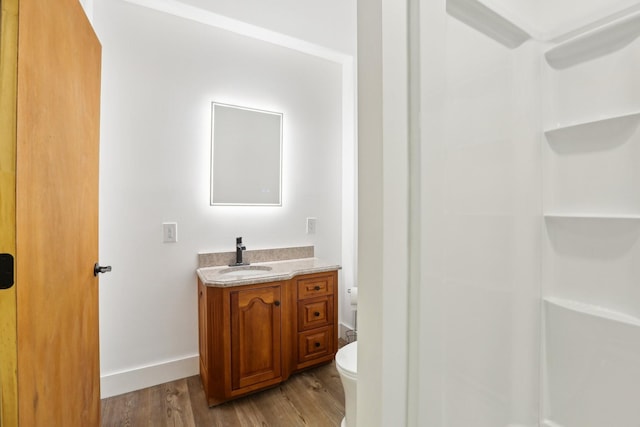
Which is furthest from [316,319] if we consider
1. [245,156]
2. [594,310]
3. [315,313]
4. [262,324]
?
[594,310]

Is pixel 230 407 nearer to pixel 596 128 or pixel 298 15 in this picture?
pixel 596 128

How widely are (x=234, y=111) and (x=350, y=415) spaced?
2213mm

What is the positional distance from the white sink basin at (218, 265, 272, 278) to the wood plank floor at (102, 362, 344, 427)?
2.62ft

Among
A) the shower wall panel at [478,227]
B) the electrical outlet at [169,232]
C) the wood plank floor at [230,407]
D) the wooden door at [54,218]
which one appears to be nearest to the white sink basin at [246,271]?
the electrical outlet at [169,232]

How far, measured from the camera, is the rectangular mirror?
7.54 feet

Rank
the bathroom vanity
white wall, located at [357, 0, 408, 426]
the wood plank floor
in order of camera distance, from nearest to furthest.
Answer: white wall, located at [357, 0, 408, 426], the wood plank floor, the bathroom vanity

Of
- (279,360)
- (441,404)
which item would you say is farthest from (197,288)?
(441,404)

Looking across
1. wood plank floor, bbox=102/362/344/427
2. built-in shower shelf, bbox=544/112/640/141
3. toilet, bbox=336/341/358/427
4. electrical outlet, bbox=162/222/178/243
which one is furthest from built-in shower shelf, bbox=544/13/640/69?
electrical outlet, bbox=162/222/178/243

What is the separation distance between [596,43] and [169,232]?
7.90 feet

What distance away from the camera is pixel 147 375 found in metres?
2.04

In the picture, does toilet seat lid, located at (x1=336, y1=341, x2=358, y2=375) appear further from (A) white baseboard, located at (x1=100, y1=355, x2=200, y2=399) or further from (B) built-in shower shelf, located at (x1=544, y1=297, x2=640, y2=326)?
(A) white baseboard, located at (x1=100, y1=355, x2=200, y2=399)

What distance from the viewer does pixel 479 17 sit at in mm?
793

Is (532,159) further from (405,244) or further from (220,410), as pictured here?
(220,410)

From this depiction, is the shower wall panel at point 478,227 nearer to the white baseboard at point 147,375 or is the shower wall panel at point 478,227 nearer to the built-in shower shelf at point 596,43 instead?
the built-in shower shelf at point 596,43
